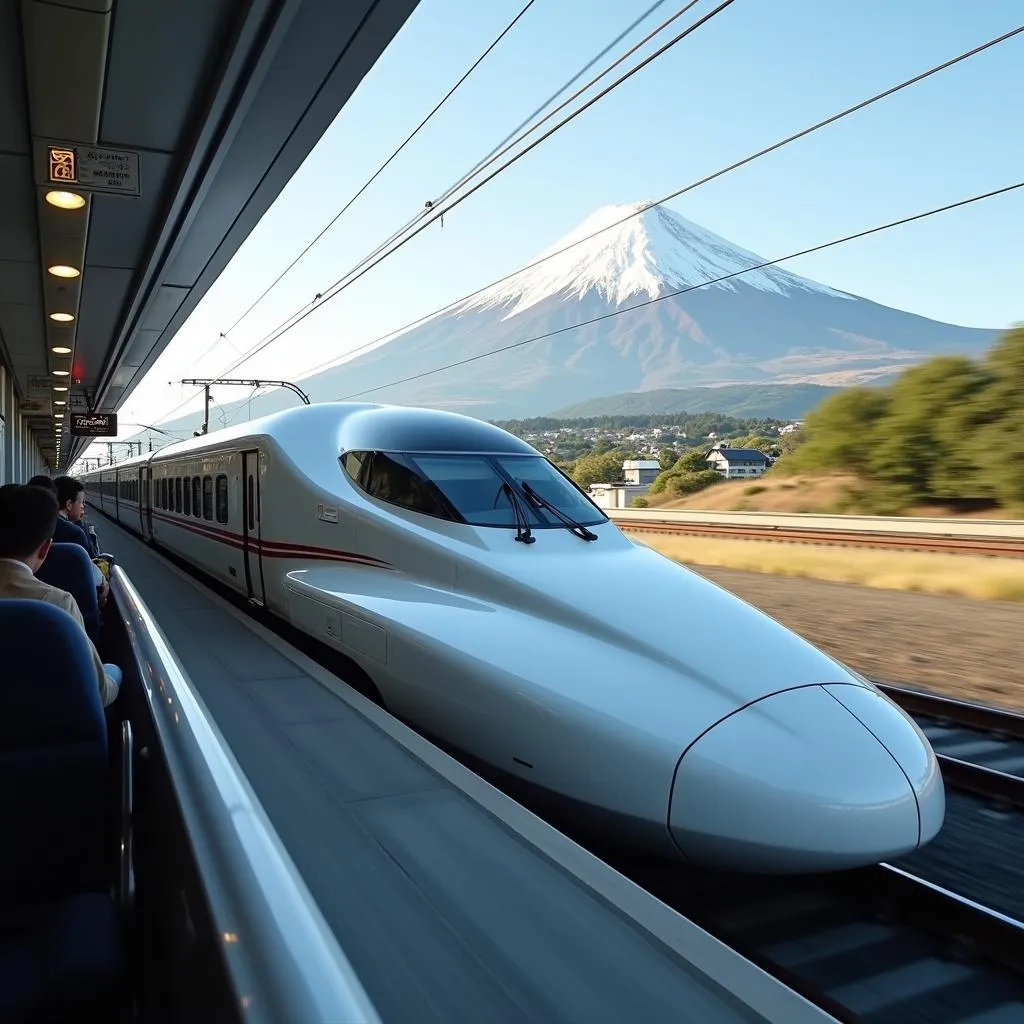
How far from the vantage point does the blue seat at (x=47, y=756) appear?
1.75 metres

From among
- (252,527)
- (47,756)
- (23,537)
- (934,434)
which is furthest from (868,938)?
(934,434)

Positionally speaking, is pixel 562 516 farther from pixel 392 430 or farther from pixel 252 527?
pixel 252 527

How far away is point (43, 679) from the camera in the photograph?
1769 millimetres

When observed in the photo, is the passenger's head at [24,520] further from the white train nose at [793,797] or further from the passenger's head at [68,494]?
the passenger's head at [68,494]

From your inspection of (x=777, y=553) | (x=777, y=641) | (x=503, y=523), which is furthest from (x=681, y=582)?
(x=777, y=553)

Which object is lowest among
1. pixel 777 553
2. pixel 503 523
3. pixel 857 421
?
pixel 777 553

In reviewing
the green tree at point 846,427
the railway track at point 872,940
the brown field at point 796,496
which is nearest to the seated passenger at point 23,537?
the railway track at point 872,940

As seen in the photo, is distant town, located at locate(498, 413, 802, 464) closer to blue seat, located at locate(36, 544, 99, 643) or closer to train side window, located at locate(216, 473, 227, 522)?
train side window, located at locate(216, 473, 227, 522)

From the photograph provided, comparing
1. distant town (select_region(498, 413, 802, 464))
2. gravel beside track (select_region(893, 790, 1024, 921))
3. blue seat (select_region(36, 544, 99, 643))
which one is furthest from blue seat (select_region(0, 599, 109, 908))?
distant town (select_region(498, 413, 802, 464))

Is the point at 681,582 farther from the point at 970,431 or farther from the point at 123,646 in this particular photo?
the point at 970,431

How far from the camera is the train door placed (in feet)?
19.7

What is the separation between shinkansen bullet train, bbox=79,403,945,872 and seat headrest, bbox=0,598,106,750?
1593 millimetres

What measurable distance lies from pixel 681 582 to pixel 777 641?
622 millimetres

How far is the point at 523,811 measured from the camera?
2270mm
